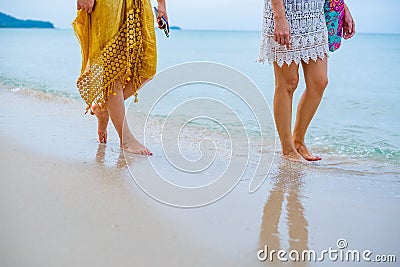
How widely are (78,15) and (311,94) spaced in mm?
1538

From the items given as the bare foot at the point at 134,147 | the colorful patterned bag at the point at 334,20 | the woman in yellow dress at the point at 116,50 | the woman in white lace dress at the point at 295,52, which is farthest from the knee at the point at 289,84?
the bare foot at the point at 134,147

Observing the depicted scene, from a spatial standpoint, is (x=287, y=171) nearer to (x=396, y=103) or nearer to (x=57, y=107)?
(x=57, y=107)

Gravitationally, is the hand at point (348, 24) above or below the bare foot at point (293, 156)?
above

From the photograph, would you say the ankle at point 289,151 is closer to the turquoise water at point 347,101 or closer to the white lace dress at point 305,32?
the turquoise water at point 347,101

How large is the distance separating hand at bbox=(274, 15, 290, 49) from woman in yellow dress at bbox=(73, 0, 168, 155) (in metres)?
0.68

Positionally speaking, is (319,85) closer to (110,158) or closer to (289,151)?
(289,151)

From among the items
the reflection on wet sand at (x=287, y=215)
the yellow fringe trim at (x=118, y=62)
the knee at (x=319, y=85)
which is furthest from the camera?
the knee at (x=319, y=85)

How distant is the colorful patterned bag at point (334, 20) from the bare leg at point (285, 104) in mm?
348

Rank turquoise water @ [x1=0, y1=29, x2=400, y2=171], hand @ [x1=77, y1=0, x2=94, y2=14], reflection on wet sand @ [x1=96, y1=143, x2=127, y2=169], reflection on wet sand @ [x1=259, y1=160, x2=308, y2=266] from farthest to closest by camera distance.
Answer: turquoise water @ [x1=0, y1=29, x2=400, y2=171] → hand @ [x1=77, y1=0, x2=94, y2=14] → reflection on wet sand @ [x1=96, y1=143, x2=127, y2=169] → reflection on wet sand @ [x1=259, y1=160, x2=308, y2=266]

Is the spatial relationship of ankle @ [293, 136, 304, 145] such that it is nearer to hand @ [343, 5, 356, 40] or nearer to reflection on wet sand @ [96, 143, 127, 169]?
hand @ [343, 5, 356, 40]

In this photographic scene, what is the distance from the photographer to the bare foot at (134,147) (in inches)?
121

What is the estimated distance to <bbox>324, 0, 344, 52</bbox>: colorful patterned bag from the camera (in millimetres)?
3328

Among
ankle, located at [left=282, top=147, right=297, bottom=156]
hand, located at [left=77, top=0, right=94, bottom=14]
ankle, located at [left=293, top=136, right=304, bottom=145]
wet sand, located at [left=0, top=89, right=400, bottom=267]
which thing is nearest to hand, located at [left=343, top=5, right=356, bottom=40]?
ankle, located at [left=293, top=136, right=304, bottom=145]

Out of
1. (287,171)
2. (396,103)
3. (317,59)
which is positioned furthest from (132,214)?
(396,103)
